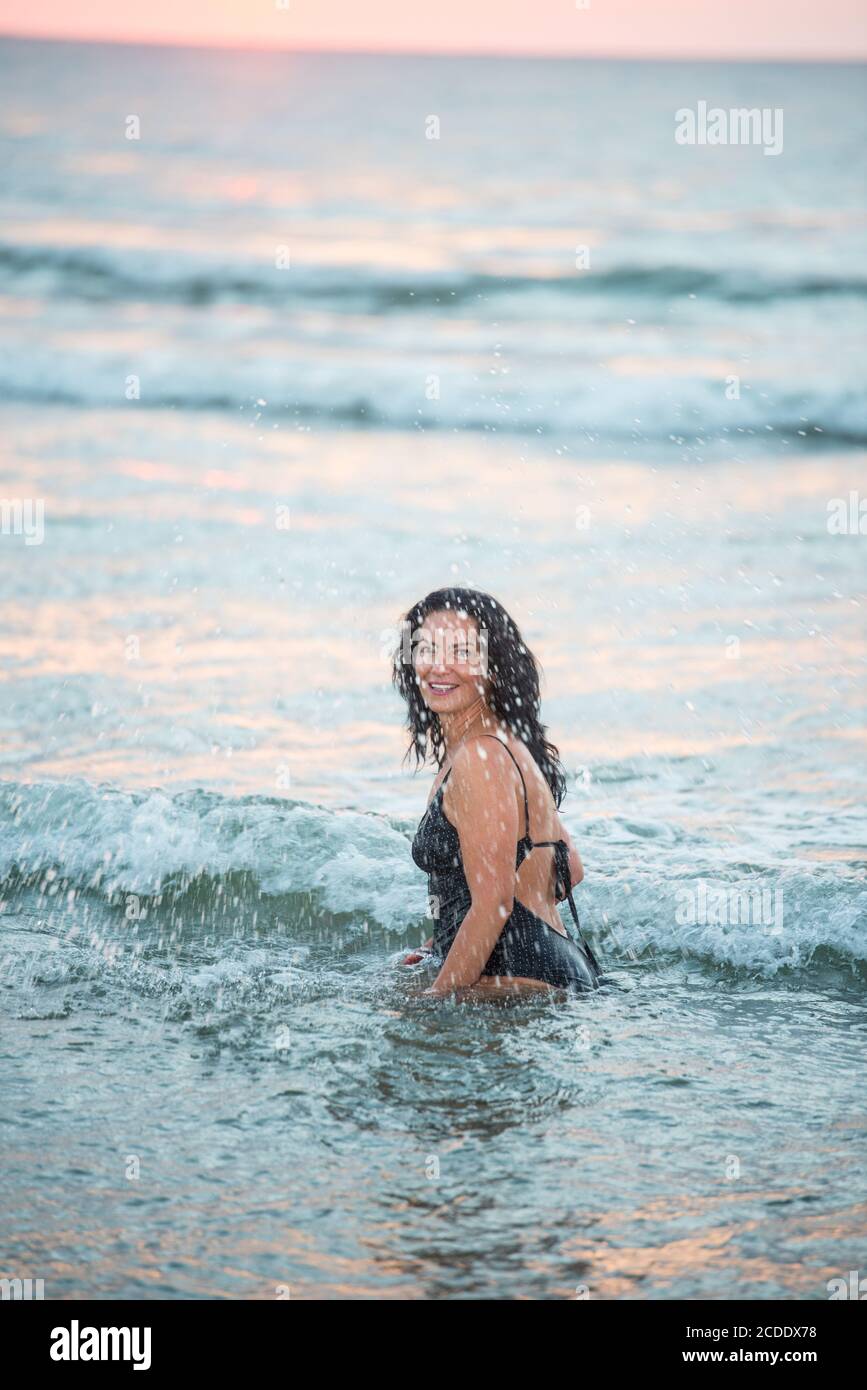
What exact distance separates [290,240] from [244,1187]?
31142 mm

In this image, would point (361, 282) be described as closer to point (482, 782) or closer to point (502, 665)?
point (502, 665)

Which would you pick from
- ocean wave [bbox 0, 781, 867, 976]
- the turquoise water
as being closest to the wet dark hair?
the turquoise water

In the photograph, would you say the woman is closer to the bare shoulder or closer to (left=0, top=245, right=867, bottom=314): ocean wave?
the bare shoulder

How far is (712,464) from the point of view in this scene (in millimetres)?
17500

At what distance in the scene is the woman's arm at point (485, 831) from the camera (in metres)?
4.73

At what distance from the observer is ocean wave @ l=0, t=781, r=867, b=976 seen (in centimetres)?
618

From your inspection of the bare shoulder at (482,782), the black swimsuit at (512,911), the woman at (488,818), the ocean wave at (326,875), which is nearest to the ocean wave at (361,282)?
the ocean wave at (326,875)

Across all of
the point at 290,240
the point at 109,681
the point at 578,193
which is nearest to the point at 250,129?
the point at 578,193

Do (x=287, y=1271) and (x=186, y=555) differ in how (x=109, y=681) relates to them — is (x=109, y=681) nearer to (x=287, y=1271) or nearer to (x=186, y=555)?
(x=186, y=555)

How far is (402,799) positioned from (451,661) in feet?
9.82

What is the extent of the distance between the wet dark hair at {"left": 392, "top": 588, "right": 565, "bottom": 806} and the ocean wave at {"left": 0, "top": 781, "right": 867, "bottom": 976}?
133 cm

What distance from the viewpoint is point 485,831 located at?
15.5 feet

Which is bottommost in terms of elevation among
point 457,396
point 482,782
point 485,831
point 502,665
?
point 485,831

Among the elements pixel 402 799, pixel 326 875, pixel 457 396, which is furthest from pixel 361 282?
pixel 326 875
